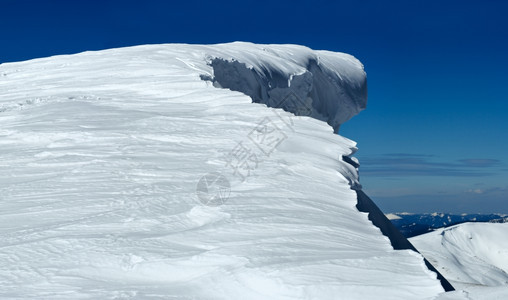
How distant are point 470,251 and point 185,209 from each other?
896 inches

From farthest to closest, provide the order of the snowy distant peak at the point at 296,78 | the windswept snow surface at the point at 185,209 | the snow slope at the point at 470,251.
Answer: the snow slope at the point at 470,251, the snowy distant peak at the point at 296,78, the windswept snow surface at the point at 185,209

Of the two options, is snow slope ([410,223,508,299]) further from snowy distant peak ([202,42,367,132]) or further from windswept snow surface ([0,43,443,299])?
windswept snow surface ([0,43,443,299])

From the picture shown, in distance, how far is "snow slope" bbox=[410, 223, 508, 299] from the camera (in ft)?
53.9

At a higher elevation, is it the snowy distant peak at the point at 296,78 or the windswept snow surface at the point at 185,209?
the snowy distant peak at the point at 296,78

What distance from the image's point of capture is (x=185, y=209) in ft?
10.8

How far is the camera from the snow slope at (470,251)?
16.4 m

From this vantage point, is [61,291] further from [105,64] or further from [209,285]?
[105,64]

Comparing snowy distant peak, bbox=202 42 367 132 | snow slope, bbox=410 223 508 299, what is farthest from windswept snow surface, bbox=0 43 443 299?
snow slope, bbox=410 223 508 299

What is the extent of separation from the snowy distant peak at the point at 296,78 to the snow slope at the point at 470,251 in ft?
19.1

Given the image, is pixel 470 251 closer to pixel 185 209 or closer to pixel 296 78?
pixel 296 78

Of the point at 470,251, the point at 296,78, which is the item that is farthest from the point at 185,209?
the point at 470,251

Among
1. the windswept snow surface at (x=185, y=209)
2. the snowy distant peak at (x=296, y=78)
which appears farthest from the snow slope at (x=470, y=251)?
the windswept snow surface at (x=185, y=209)

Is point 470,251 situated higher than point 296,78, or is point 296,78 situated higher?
point 296,78

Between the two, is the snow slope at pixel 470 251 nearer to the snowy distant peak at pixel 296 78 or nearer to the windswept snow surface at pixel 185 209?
the snowy distant peak at pixel 296 78
